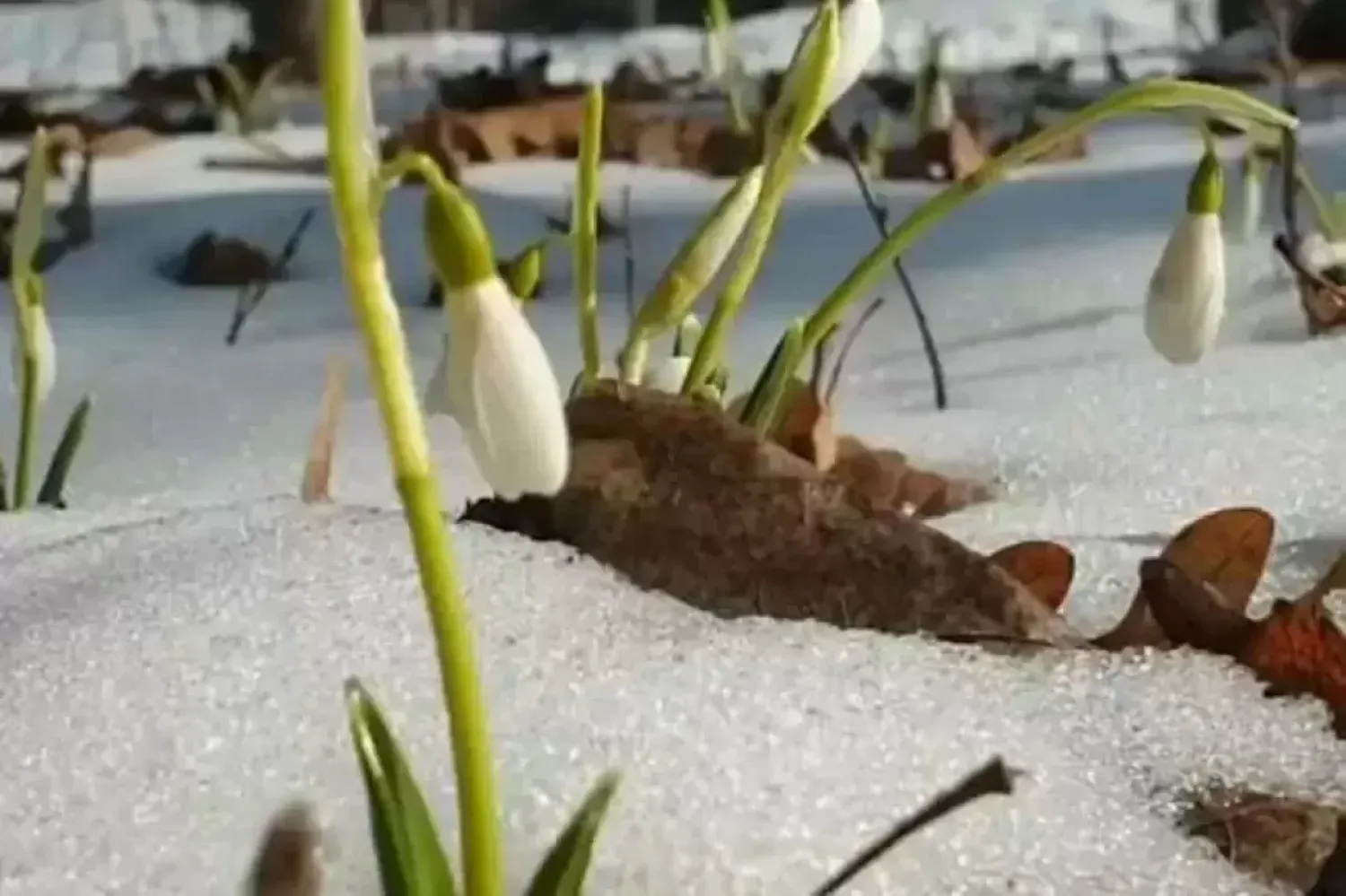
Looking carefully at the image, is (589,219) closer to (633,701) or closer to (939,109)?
(633,701)

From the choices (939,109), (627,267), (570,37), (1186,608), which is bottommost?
(570,37)

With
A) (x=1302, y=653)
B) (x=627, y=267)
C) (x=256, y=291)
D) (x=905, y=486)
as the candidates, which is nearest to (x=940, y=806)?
(x=1302, y=653)

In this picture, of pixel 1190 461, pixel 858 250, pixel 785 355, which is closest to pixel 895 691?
pixel 785 355

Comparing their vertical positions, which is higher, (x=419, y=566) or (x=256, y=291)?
(x=419, y=566)

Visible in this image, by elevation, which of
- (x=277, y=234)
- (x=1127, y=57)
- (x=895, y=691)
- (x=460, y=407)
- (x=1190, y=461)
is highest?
(x=460, y=407)

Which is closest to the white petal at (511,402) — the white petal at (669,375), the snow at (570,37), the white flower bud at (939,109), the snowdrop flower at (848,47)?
the snowdrop flower at (848,47)

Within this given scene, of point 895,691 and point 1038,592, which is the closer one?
point 895,691

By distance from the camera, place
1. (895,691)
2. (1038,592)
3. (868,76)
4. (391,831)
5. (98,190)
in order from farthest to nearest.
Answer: (868,76) < (98,190) < (1038,592) < (895,691) < (391,831)

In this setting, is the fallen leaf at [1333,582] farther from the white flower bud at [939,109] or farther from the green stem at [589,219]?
the white flower bud at [939,109]

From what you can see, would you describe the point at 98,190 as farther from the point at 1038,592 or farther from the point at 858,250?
the point at 1038,592
